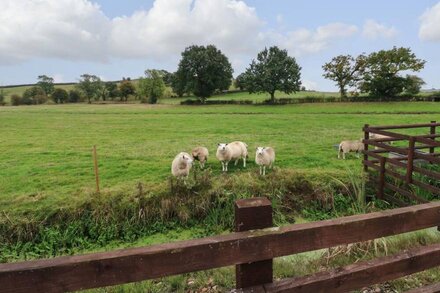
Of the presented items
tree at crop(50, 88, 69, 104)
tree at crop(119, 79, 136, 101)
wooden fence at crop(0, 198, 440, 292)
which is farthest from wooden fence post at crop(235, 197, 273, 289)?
tree at crop(50, 88, 69, 104)

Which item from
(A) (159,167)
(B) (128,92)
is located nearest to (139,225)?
(A) (159,167)

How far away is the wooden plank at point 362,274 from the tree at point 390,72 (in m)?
61.6

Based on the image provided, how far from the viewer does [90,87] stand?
93750 mm

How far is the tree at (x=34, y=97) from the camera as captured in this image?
3386 inches

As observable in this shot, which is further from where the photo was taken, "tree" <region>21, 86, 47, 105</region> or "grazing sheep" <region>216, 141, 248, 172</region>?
"tree" <region>21, 86, 47, 105</region>

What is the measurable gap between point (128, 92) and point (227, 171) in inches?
3455

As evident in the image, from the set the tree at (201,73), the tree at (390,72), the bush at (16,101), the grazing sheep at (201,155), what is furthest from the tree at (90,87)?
the grazing sheep at (201,155)

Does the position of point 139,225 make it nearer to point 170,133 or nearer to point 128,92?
point 170,133

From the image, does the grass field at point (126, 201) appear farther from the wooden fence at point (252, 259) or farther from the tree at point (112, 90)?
the tree at point (112, 90)

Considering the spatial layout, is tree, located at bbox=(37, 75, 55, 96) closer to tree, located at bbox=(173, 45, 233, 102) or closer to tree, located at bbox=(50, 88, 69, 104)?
tree, located at bbox=(50, 88, 69, 104)

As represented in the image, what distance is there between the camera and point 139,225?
8.95 m

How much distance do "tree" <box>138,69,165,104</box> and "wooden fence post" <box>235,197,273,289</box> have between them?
78.7 m

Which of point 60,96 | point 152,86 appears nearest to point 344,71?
point 152,86

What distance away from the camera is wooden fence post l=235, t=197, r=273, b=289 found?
7.43ft
